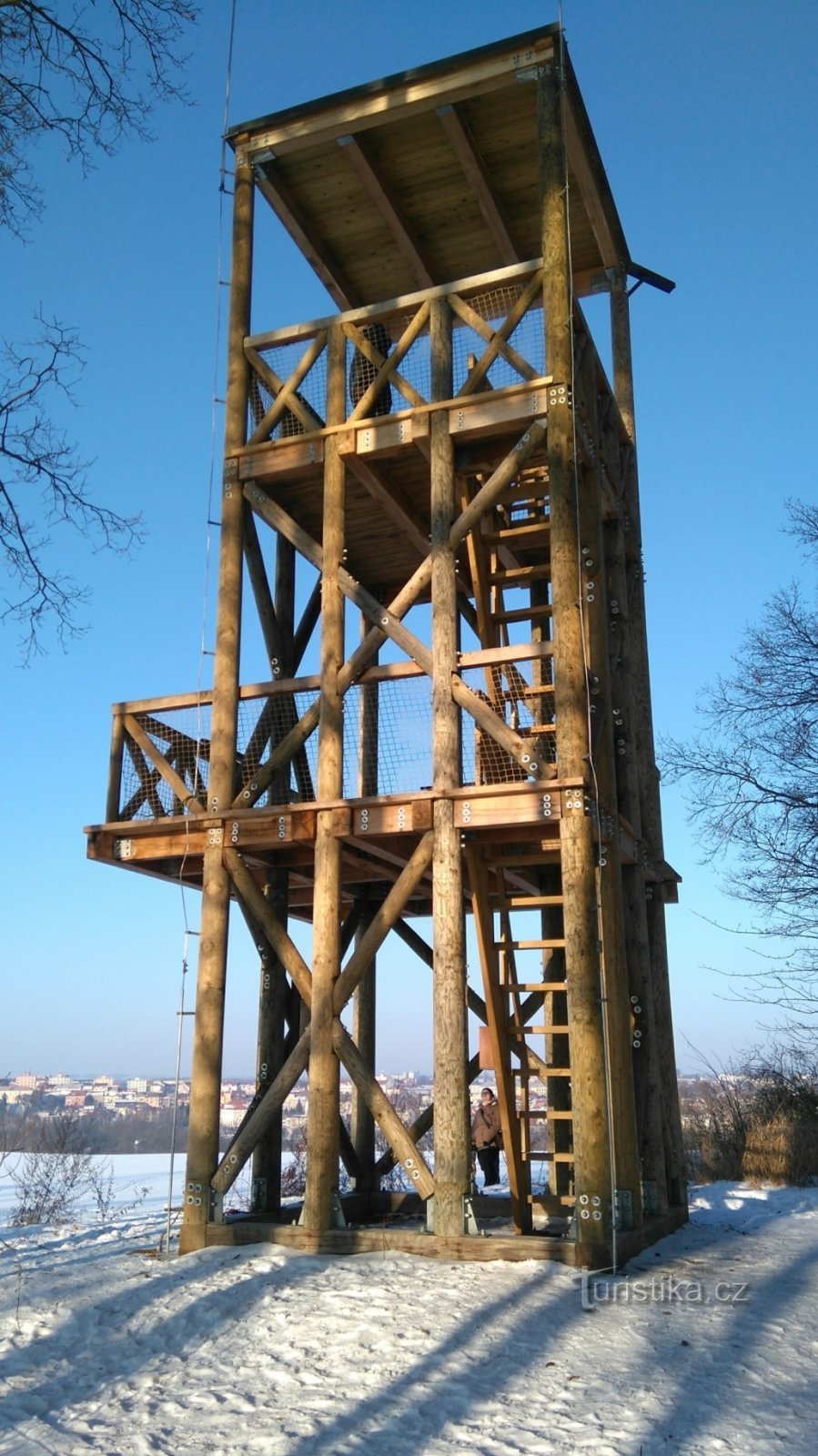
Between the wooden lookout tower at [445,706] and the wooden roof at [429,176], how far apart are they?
39 mm

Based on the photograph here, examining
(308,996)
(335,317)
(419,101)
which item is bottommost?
(308,996)

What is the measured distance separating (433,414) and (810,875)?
12.0 meters

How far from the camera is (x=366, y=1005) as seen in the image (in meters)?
14.6

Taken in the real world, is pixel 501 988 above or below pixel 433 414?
below

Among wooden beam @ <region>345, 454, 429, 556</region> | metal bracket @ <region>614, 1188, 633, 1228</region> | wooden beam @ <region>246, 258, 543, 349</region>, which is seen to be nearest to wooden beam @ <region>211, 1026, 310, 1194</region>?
metal bracket @ <region>614, 1188, 633, 1228</region>

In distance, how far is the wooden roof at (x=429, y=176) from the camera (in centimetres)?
1172

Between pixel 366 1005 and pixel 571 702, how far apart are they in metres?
6.24

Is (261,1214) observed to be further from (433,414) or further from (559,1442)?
(433,414)

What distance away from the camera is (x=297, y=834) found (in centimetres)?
1062

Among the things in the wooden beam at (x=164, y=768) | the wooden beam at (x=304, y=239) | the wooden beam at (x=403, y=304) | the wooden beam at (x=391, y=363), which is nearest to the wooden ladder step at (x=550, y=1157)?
the wooden beam at (x=164, y=768)

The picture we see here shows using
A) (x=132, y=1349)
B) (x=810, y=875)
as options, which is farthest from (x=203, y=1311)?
(x=810, y=875)

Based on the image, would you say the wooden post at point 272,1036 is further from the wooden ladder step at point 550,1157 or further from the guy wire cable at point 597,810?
the guy wire cable at point 597,810

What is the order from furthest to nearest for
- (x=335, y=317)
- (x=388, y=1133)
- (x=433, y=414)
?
(x=335, y=317)
(x=433, y=414)
(x=388, y=1133)

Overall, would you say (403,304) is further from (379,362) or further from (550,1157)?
(550,1157)
